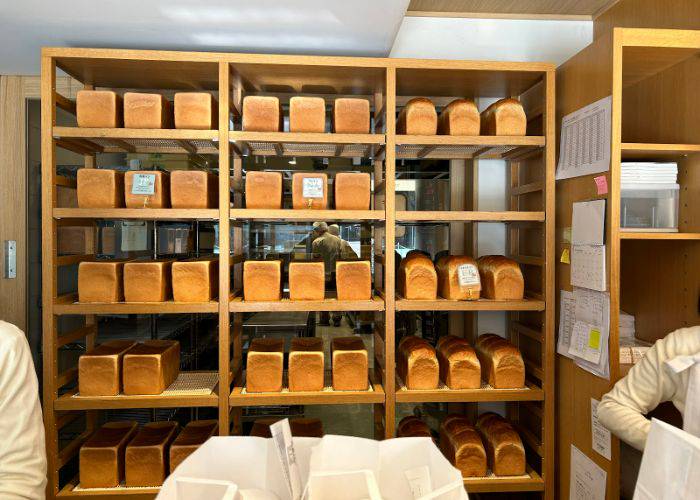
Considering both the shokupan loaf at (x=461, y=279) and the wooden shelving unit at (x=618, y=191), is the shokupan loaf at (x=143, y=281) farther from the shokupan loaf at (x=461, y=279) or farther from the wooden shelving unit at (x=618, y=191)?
the wooden shelving unit at (x=618, y=191)

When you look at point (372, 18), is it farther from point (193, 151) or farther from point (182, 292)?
point (182, 292)

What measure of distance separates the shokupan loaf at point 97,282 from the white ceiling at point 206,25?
994mm

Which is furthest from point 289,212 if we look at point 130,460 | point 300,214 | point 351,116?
point 130,460

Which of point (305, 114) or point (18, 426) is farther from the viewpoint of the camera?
point (305, 114)

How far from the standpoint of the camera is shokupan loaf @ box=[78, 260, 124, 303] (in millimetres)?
2027

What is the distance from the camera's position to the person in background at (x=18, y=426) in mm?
1299

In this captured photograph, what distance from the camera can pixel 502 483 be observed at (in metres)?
2.06

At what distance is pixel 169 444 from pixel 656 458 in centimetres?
194

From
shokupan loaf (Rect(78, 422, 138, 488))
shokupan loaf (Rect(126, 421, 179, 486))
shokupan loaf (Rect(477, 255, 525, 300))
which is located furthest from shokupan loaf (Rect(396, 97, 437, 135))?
shokupan loaf (Rect(78, 422, 138, 488))

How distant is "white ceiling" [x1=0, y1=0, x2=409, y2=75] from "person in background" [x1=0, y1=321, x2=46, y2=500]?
1233 mm

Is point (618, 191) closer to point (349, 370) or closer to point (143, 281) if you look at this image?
point (349, 370)

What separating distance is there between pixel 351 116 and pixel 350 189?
329mm

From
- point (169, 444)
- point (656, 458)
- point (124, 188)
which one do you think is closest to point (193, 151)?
point (124, 188)

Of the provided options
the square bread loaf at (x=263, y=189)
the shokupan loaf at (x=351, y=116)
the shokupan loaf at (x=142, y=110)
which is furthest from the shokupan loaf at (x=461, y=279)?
the shokupan loaf at (x=142, y=110)
